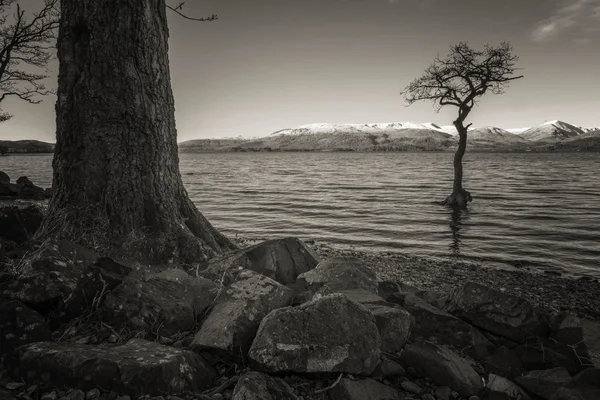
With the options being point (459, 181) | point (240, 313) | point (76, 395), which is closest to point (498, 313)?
point (240, 313)

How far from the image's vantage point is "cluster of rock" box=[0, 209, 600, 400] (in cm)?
248

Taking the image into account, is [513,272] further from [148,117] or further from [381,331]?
[148,117]

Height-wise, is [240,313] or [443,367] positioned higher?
[240,313]

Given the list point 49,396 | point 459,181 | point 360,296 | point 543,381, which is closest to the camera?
point 49,396

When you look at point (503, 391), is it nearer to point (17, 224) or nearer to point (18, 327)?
point (18, 327)

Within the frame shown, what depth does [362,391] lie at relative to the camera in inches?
108

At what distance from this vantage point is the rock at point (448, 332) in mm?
3734

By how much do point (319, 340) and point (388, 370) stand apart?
2.53 ft

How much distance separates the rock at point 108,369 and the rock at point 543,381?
2778mm

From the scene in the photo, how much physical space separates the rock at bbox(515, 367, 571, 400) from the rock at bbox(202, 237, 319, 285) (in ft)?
10.9

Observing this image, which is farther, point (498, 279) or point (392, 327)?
point (498, 279)

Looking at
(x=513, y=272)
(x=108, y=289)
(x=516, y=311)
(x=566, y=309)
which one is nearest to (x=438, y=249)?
(x=513, y=272)

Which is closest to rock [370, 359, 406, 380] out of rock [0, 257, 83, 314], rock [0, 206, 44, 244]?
rock [0, 257, 83, 314]

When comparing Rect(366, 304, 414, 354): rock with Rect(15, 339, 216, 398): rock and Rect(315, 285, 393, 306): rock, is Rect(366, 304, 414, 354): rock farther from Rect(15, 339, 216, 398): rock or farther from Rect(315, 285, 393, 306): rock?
Rect(15, 339, 216, 398): rock
